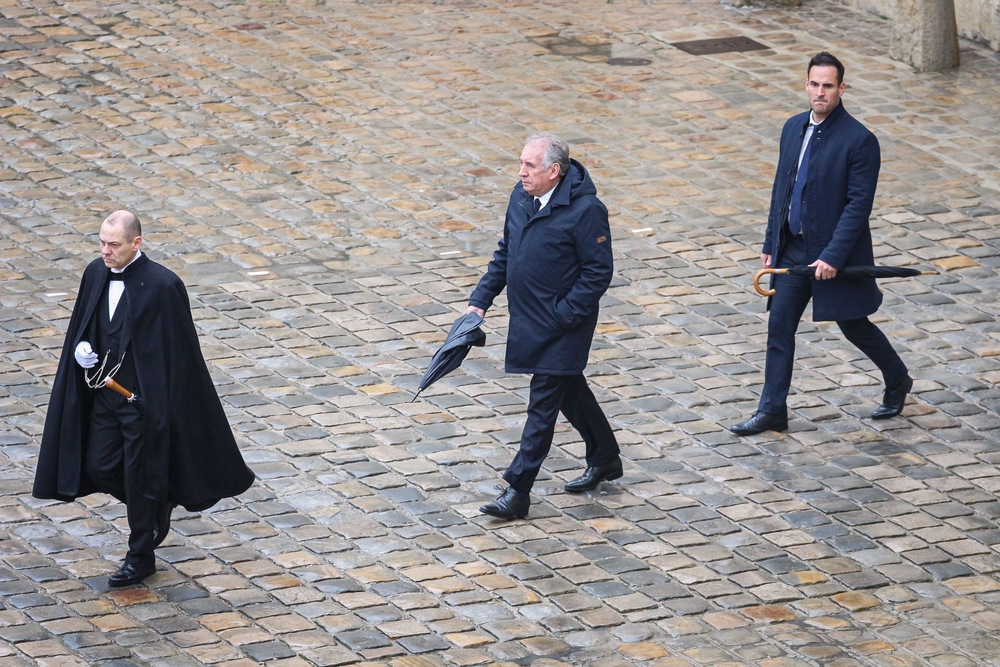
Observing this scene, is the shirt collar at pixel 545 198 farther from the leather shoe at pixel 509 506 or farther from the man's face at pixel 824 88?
the man's face at pixel 824 88

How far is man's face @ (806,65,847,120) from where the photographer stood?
26.6 feet

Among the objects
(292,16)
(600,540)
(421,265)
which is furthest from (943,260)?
(292,16)

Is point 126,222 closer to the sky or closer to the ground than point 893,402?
closer to the sky

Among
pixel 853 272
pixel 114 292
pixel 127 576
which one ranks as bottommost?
pixel 127 576

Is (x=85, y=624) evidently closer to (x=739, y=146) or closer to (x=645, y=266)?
(x=645, y=266)

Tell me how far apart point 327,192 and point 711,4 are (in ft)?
20.8

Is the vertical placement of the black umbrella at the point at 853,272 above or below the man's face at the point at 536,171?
below

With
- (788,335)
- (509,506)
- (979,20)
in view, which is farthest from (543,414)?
(979,20)

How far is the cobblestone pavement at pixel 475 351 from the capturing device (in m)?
6.81

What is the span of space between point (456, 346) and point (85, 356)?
71.5 inches

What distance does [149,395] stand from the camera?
268 inches

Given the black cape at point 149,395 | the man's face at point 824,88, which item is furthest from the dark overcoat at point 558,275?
the black cape at point 149,395

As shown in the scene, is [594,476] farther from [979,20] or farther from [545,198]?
[979,20]

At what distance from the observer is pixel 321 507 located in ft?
25.3
